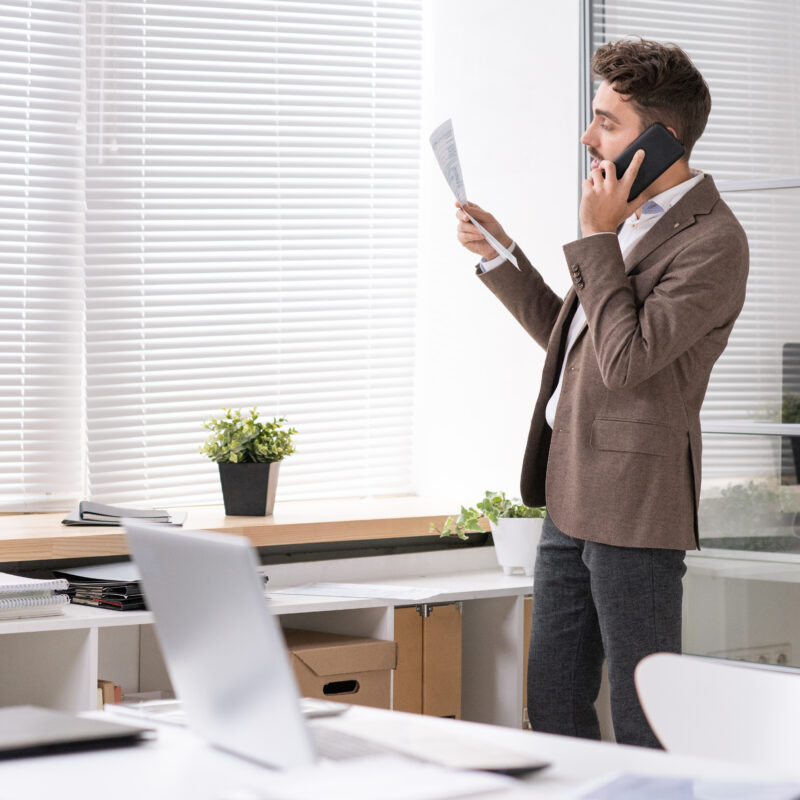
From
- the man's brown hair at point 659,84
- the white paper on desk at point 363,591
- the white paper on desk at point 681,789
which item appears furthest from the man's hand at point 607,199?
the white paper on desk at point 681,789

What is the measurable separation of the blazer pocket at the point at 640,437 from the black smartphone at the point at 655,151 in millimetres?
445

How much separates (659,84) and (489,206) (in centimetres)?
133

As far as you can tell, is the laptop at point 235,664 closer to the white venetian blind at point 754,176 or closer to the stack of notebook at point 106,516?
the stack of notebook at point 106,516

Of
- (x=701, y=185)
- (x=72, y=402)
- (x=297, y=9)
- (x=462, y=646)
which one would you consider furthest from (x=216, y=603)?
(x=297, y=9)

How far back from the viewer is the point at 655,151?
216cm

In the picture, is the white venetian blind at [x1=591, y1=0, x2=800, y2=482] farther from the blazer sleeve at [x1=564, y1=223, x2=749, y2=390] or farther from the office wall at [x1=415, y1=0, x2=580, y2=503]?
the blazer sleeve at [x1=564, y1=223, x2=749, y2=390]

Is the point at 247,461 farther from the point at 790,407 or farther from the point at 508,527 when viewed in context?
the point at 790,407

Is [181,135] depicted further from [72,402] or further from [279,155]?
[72,402]

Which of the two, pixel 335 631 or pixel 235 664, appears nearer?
pixel 235 664

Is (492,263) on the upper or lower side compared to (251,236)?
lower

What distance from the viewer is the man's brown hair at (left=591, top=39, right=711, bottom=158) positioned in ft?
7.15

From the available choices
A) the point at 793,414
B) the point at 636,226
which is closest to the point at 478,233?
the point at 636,226

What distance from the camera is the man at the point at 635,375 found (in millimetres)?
2072

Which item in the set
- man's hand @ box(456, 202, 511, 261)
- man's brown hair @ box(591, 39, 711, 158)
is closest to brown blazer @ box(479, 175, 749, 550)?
Answer: man's brown hair @ box(591, 39, 711, 158)
